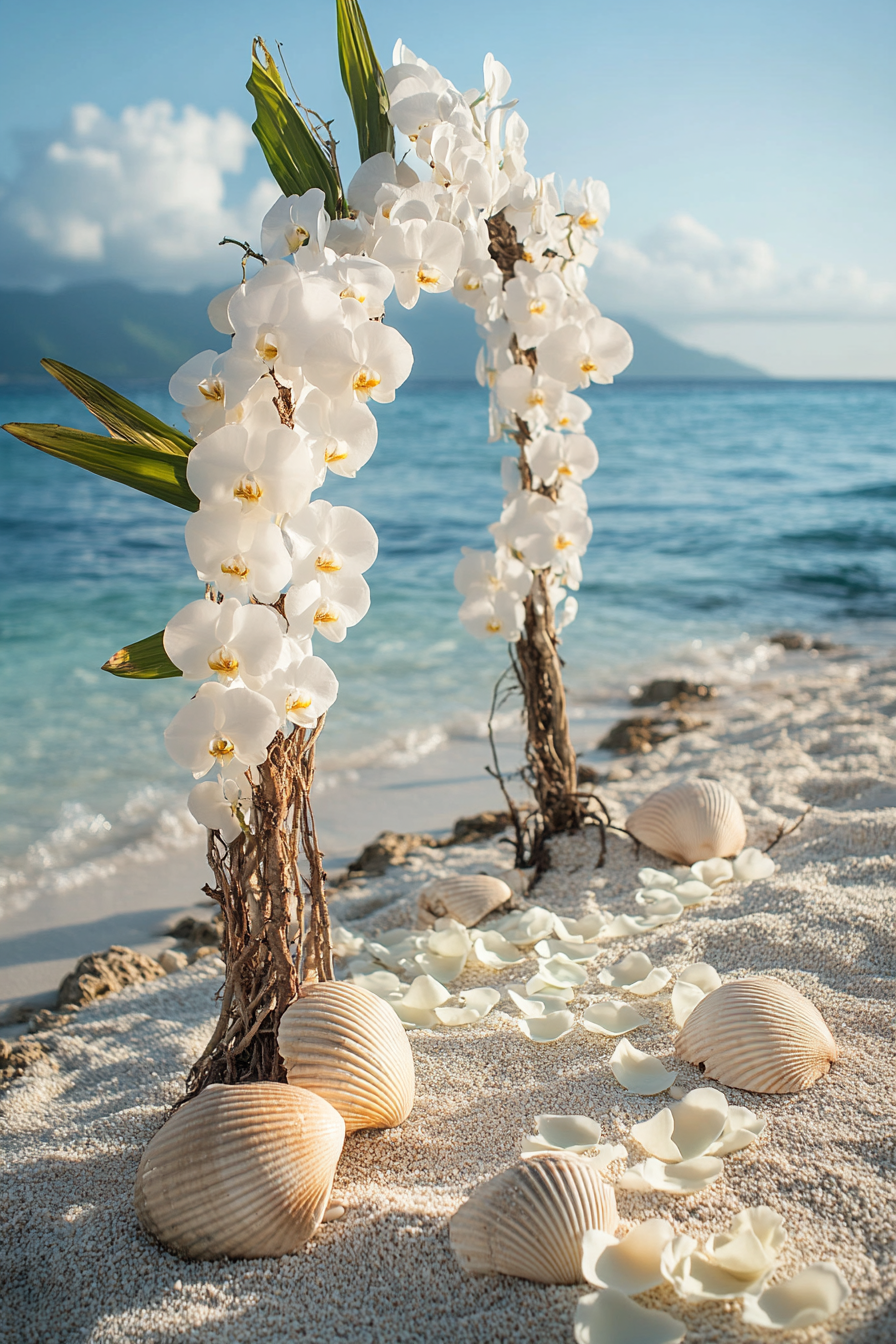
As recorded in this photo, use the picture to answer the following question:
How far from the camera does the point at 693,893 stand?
208cm

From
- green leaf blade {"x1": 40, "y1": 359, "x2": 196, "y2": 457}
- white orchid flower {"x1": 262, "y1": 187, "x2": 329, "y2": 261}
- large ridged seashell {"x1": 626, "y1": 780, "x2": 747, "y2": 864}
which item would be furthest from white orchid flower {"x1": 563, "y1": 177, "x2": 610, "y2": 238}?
large ridged seashell {"x1": 626, "y1": 780, "x2": 747, "y2": 864}

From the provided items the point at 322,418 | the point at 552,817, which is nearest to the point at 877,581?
the point at 552,817

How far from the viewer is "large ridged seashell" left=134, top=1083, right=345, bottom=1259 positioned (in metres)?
1.12

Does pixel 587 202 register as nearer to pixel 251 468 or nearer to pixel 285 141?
pixel 285 141

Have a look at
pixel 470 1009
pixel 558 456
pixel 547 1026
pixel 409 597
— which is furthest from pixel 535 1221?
pixel 409 597

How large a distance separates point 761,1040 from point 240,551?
1088mm

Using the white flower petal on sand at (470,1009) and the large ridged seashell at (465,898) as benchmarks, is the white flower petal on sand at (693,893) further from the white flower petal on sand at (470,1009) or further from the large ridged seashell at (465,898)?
the white flower petal on sand at (470,1009)

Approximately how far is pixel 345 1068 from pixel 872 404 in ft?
138

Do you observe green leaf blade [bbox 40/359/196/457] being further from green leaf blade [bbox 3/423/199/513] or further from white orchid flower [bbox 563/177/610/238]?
white orchid flower [bbox 563/177/610/238]

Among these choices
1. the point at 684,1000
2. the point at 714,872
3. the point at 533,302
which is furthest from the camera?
the point at 714,872

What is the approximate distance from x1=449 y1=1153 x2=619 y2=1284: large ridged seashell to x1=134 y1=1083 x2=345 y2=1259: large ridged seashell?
0.22m

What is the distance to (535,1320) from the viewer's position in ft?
3.19

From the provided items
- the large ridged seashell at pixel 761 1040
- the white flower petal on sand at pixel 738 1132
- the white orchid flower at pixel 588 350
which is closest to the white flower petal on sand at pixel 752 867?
the large ridged seashell at pixel 761 1040

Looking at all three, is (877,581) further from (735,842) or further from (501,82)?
(501,82)
